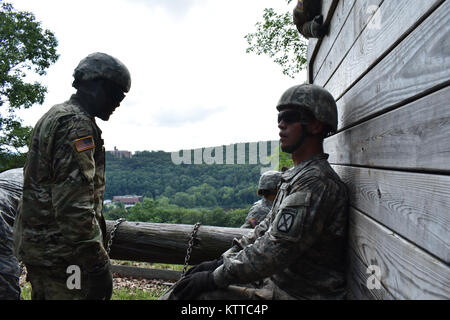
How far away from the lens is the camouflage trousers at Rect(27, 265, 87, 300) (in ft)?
8.34

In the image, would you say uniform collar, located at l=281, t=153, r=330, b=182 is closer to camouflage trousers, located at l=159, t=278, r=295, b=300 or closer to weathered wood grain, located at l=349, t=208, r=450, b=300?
weathered wood grain, located at l=349, t=208, r=450, b=300

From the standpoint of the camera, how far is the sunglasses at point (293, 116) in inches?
99.1

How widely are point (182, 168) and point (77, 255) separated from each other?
2897cm

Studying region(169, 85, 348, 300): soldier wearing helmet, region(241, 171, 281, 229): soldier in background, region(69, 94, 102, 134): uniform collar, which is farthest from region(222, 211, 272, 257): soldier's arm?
region(241, 171, 281, 229): soldier in background

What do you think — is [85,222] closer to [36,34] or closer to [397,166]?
[397,166]

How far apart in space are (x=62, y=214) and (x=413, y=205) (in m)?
2.27

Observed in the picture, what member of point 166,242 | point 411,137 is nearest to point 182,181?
point 166,242

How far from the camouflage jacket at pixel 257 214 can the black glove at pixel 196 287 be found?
3.42m

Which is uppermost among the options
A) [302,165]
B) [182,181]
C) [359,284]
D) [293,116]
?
[293,116]

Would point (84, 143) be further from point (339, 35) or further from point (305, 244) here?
point (339, 35)

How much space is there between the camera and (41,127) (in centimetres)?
260

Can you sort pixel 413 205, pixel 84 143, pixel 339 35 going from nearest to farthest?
pixel 413 205
pixel 84 143
pixel 339 35

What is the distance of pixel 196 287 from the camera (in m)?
2.41

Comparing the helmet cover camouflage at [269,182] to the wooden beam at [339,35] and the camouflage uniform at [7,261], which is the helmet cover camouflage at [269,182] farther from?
the camouflage uniform at [7,261]
